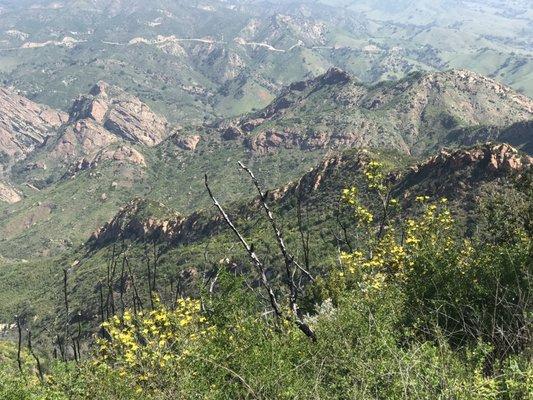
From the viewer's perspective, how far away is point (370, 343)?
14461 millimetres

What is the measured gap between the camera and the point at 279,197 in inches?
7347

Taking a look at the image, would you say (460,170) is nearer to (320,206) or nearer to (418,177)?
(418,177)

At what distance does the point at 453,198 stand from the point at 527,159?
19436 mm

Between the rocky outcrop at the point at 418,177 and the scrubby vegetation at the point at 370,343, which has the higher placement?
the scrubby vegetation at the point at 370,343

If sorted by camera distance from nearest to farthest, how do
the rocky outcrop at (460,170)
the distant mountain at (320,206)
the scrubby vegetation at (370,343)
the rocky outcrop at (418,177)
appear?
the scrubby vegetation at (370,343) < the distant mountain at (320,206) < the rocky outcrop at (460,170) < the rocky outcrop at (418,177)

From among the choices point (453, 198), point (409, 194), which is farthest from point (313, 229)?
point (453, 198)

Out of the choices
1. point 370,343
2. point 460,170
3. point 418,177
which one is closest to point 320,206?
point 418,177

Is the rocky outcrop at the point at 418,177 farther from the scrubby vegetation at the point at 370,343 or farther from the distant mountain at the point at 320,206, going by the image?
the scrubby vegetation at the point at 370,343

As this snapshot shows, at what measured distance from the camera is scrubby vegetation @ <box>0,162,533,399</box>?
39.8 ft

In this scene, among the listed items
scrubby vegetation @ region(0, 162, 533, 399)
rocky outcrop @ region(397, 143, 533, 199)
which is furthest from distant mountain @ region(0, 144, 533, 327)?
scrubby vegetation @ region(0, 162, 533, 399)

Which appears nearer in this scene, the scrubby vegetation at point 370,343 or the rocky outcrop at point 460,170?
the scrubby vegetation at point 370,343

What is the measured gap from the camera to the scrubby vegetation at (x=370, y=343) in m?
12.1

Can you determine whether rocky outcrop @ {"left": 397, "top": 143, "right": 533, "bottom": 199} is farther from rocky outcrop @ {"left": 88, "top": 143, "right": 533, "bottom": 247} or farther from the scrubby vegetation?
the scrubby vegetation

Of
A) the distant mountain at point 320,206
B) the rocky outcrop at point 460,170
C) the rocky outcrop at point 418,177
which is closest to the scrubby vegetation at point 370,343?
the distant mountain at point 320,206
